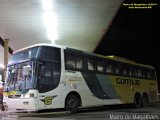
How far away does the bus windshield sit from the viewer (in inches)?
499

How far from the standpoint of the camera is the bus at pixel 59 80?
41.6 ft

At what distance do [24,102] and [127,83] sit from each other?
866 cm

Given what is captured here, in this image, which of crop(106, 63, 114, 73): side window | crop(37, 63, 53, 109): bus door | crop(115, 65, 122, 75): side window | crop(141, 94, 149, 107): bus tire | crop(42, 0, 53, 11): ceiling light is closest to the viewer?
crop(37, 63, 53, 109): bus door

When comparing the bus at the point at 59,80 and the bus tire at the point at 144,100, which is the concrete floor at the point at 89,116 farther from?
the bus tire at the point at 144,100

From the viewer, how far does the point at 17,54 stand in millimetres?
14508

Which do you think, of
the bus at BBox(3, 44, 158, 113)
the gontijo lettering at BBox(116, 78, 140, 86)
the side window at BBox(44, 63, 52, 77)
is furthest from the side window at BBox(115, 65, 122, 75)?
the side window at BBox(44, 63, 52, 77)

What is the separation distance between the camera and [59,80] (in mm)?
13562

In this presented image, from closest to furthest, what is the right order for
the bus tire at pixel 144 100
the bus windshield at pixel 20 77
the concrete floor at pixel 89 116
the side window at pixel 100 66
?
the concrete floor at pixel 89 116 < the bus windshield at pixel 20 77 < the side window at pixel 100 66 < the bus tire at pixel 144 100

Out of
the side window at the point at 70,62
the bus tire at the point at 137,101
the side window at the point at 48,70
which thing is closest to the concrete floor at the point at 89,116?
the side window at the point at 48,70

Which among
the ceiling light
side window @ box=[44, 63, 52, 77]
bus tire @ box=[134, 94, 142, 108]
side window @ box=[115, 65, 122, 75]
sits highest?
the ceiling light

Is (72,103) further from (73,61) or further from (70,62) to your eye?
(73,61)

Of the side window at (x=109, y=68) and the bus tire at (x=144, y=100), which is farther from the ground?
the side window at (x=109, y=68)

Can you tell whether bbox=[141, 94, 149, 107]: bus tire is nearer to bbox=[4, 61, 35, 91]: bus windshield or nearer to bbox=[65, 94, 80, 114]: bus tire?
bbox=[65, 94, 80, 114]: bus tire

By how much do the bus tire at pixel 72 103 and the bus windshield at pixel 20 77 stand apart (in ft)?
6.99
